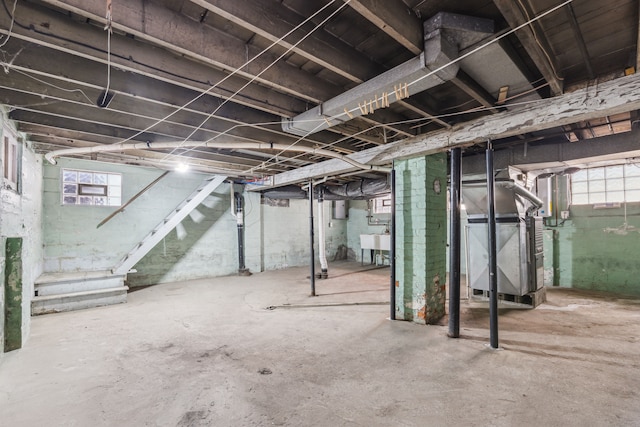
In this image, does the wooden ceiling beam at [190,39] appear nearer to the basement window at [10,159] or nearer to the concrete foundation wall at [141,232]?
the basement window at [10,159]

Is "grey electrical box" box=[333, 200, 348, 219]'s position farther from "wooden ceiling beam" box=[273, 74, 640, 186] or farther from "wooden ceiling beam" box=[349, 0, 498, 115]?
"wooden ceiling beam" box=[349, 0, 498, 115]

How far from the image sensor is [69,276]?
13.0 ft

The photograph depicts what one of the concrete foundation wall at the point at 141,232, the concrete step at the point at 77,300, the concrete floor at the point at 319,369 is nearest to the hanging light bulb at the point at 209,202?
the concrete foundation wall at the point at 141,232

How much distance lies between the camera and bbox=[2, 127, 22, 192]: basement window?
2.56 metres

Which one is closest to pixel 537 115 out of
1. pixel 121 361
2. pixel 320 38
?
pixel 320 38

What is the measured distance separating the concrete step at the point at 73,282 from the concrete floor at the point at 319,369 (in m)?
0.39

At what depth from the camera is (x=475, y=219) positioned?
426 centimetres

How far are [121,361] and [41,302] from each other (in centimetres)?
227

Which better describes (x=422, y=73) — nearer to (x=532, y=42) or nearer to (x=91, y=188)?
(x=532, y=42)

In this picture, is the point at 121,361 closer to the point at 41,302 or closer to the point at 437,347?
the point at 41,302

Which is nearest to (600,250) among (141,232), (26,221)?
(141,232)

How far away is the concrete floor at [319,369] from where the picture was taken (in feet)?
5.41

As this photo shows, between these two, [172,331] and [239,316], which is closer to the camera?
[172,331]

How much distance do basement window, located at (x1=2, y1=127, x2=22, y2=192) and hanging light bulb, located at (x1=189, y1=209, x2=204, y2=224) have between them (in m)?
2.86
